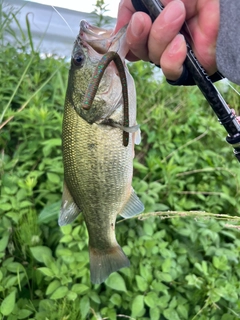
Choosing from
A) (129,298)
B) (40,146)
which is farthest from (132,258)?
(40,146)

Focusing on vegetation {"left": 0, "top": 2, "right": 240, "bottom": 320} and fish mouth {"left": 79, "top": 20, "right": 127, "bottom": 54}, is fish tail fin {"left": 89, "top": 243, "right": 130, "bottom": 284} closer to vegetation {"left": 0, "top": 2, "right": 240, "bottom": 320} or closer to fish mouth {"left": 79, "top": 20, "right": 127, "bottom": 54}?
vegetation {"left": 0, "top": 2, "right": 240, "bottom": 320}

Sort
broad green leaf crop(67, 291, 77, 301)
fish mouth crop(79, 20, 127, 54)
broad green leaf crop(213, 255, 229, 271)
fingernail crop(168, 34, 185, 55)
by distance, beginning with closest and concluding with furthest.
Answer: fingernail crop(168, 34, 185, 55) → fish mouth crop(79, 20, 127, 54) → broad green leaf crop(67, 291, 77, 301) → broad green leaf crop(213, 255, 229, 271)

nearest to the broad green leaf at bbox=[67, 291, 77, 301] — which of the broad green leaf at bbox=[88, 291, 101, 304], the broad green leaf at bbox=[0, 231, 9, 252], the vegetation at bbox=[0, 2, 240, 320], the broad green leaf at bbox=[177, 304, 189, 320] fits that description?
the vegetation at bbox=[0, 2, 240, 320]

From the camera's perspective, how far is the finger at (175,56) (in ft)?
3.10

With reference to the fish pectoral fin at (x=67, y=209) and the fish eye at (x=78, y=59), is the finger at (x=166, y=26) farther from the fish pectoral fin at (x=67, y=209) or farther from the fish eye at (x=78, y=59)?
the fish pectoral fin at (x=67, y=209)

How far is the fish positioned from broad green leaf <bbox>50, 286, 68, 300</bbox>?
0.35m

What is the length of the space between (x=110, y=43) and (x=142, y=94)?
1.68 meters

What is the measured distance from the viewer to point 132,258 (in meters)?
1.61

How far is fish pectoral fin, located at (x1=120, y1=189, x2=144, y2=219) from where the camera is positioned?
3.92 feet

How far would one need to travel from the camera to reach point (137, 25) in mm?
955

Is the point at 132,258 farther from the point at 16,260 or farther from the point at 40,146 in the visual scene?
the point at 40,146

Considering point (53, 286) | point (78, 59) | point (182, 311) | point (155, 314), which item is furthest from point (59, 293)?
point (78, 59)

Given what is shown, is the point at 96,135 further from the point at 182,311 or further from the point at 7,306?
the point at 182,311

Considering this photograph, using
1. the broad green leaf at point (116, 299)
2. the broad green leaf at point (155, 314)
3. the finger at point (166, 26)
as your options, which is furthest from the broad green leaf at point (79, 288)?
the finger at point (166, 26)
